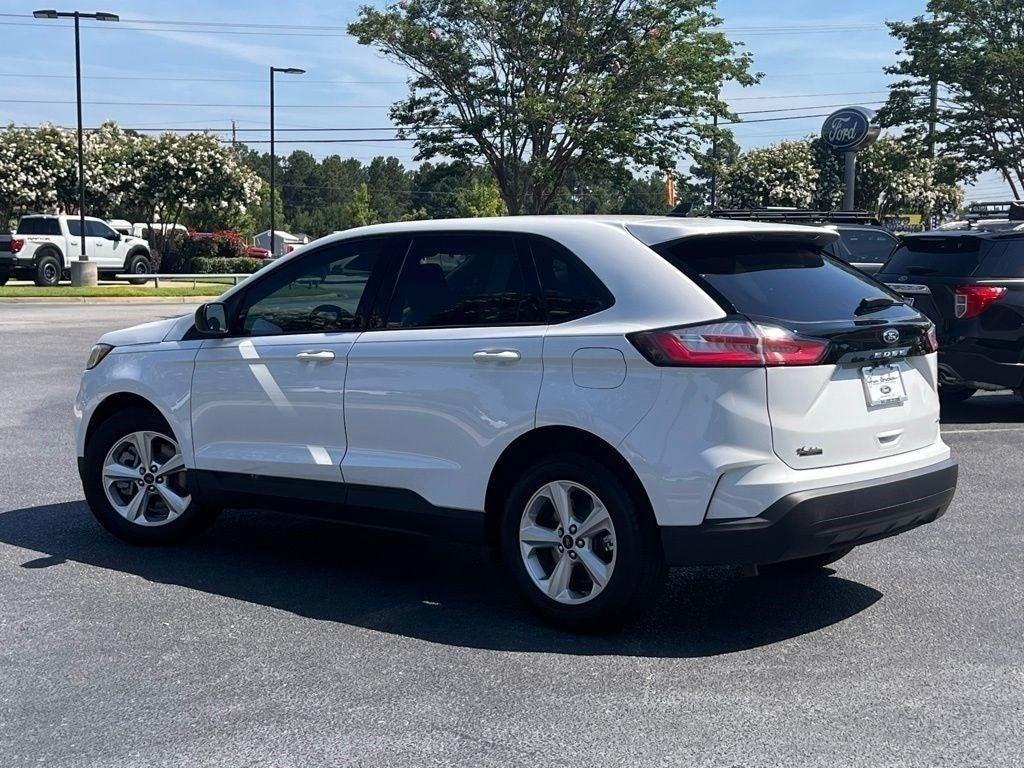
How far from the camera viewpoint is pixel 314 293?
6.11 meters

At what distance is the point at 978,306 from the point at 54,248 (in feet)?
101

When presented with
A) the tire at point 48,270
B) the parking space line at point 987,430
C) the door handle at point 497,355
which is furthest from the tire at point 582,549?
the tire at point 48,270

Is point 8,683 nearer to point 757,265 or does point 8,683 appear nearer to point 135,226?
point 757,265

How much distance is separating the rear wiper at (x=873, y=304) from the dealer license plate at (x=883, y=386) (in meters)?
0.26

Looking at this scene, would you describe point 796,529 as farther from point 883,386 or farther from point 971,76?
point 971,76

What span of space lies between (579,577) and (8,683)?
221 centimetres

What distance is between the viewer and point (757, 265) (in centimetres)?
513

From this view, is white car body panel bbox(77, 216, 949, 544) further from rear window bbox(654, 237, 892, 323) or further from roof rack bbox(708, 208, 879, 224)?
roof rack bbox(708, 208, 879, 224)

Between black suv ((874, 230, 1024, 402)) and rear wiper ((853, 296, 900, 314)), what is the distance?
17.5 feet

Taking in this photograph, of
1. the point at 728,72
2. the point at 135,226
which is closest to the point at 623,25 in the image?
the point at 728,72

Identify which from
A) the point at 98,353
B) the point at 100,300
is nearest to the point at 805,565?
the point at 98,353

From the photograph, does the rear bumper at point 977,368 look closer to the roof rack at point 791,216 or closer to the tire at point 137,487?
the roof rack at point 791,216

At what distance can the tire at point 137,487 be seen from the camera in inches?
258

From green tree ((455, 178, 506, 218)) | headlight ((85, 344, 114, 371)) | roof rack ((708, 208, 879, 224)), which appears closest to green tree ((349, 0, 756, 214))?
roof rack ((708, 208, 879, 224))
